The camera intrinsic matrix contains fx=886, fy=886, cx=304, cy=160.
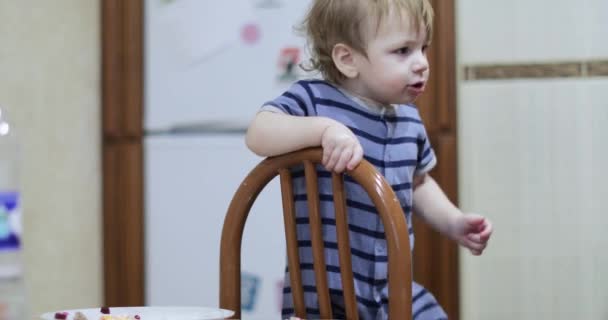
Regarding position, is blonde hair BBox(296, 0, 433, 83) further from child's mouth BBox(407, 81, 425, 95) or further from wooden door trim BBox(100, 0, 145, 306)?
wooden door trim BBox(100, 0, 145, 306)

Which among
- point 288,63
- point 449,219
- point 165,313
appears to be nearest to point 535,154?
A: point 288,63

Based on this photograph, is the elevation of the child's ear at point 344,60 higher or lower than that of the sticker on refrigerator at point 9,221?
higher

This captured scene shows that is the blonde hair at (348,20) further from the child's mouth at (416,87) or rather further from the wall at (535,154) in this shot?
the wall at (535,154)

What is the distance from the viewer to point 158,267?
8.55ft

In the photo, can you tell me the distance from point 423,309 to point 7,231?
29.1 inches

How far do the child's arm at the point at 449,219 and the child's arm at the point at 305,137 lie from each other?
0.35 meters

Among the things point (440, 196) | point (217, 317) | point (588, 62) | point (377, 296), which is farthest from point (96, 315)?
point (588, 62)

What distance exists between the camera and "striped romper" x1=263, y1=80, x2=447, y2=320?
1273 millimetres

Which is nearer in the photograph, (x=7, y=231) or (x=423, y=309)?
(x=7, y=231)

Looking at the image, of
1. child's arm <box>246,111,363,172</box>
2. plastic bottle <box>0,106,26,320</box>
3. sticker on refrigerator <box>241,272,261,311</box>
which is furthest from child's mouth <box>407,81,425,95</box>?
sticker on refrigerator <box>241,272,261,311</box>

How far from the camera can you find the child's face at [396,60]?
1.24 m

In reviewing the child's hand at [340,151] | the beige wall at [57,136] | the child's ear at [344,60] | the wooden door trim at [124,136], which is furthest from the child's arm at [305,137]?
the wooden door trim at [124,136]

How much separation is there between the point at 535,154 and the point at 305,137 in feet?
4.41

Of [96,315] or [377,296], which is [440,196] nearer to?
[377,296]
